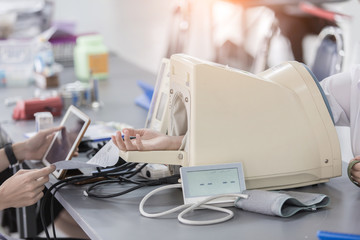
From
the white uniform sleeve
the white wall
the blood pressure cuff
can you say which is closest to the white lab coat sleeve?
the white uniform sleeve

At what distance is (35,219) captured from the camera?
228 centimetres

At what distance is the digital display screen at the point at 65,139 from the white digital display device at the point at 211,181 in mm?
462

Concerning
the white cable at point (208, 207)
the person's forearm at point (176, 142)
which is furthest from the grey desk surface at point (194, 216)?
the person's forearm at point (176, 142)

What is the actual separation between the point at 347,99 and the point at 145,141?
0.63 metres

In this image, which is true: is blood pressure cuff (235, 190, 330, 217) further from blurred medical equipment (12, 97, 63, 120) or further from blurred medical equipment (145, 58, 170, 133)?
blurred medical equipment (12, 97, 63, 120)

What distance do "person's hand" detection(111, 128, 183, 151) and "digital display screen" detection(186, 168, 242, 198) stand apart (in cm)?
14

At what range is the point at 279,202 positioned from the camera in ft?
4.40

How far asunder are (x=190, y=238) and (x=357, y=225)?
386 mm

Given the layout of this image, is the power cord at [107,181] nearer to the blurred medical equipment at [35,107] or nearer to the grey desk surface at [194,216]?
the grey desk surface at [194,216]

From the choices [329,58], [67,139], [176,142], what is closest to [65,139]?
[67,139]

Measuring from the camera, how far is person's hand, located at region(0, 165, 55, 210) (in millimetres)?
1523

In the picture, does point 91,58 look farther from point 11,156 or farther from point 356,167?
point 356,167

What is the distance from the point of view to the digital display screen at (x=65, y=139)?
5.75ft

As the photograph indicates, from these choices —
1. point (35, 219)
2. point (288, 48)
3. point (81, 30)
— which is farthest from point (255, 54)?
point (35, 219)
